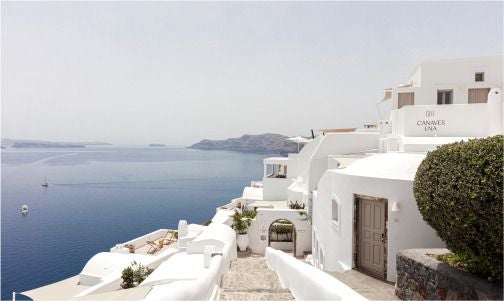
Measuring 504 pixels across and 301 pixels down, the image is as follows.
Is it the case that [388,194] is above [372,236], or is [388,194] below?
above

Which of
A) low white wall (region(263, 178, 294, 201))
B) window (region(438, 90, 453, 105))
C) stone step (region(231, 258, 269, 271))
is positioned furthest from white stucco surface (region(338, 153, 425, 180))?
low white wall (region(263, 178, 294, 201))

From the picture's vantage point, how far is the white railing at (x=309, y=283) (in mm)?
5537

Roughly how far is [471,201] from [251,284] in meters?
6.89

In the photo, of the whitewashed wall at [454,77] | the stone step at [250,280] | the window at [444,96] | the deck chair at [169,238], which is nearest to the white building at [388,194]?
the stone step at [250,280]

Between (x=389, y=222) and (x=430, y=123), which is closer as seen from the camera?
(x=389, y=222)

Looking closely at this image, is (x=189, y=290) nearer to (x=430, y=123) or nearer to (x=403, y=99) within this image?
(x=430, y=123)

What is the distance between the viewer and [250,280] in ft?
34.2

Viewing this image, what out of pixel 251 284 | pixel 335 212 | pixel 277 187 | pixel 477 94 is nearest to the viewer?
pixel 251 284

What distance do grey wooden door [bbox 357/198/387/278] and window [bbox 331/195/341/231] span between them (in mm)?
931

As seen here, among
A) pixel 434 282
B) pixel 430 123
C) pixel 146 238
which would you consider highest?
pixel 430 123

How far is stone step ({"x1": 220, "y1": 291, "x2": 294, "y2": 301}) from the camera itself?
26.0ft

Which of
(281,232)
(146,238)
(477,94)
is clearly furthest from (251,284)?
(146,238)

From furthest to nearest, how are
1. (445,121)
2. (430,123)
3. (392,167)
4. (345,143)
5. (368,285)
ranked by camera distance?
1. (345,143)
2. (430,123)
3. (445,121)
4. (392,167)
5. (368,285)

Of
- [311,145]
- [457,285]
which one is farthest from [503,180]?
[311,145]
